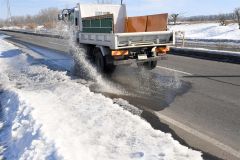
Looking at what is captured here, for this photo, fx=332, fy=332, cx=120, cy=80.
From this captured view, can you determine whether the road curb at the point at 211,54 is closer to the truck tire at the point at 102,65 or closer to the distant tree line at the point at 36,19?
the truck tire at the point at 102,65

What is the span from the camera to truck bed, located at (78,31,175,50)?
1041cm

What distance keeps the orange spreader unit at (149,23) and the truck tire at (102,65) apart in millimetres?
1600

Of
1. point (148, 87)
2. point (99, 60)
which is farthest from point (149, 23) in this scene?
point (148, 87)

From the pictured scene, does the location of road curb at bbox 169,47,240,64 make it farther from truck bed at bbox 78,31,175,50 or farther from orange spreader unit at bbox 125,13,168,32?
orange spreader unit at bbox 125,13,168,32

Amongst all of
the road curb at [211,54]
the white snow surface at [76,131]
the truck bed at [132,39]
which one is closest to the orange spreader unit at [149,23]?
the truck bed at [132,39]

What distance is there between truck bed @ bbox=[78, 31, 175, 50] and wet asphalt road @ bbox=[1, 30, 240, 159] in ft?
3.70

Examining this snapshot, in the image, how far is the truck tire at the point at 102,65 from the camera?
1159 cm

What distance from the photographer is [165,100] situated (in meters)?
8.18

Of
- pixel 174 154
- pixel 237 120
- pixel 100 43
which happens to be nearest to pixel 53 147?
pixel 174 154

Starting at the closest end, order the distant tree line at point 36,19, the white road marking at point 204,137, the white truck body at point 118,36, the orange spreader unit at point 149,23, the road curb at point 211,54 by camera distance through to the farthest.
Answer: the white road marking at point 204,137, the white truck body at point 118,36, the orange spreader unit at point 149,23, the road curb at point 211,54, the distant tree line at point 36,19

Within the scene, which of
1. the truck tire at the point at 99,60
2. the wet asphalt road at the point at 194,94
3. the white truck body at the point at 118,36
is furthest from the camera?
the truck tire at the point at 99,60

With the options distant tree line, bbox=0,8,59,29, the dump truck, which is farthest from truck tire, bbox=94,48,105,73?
distant tree line, bbox=0,8,59,29

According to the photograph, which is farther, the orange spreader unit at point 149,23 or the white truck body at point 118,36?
the orange spreader unit at point 149,23

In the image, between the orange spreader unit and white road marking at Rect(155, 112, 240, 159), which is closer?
white road marking at Rect(155, 112, 240, 159)
